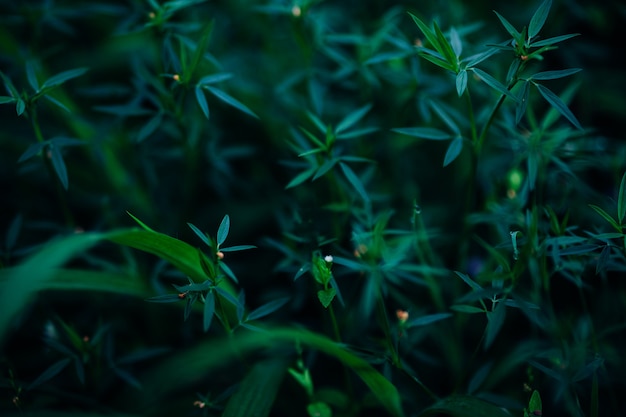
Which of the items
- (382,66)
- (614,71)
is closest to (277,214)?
(382,66)

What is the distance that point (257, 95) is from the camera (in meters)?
2.36

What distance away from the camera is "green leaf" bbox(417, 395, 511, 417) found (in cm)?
138

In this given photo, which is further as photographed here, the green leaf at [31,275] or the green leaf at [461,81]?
the green leaf at [461,81]

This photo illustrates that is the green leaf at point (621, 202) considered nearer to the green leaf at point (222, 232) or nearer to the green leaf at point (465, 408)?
the green leaf at point (465, 408)

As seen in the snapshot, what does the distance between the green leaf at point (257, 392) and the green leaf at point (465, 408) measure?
0.42 m

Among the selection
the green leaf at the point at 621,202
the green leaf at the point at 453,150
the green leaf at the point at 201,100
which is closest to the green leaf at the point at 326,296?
the green leaf at the point at 453,150

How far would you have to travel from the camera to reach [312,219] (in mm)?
1682

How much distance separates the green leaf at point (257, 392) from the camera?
1.46m

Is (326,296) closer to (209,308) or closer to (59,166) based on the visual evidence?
(209,308)

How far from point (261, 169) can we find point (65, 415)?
1.32 m

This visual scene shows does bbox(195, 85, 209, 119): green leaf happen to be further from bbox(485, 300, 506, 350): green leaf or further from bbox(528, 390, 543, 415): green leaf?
bbox(528, 390, 543, 415): green leaf

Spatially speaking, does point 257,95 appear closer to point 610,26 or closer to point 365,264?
point 365,264

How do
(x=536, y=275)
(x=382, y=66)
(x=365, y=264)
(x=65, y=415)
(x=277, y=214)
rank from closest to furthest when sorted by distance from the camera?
(x=65, y=415), (x=365, y=264), (x=536, y=275), (x=277, y=214), (x=382, y=66)

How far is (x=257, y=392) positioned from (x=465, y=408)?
1.85 feet
